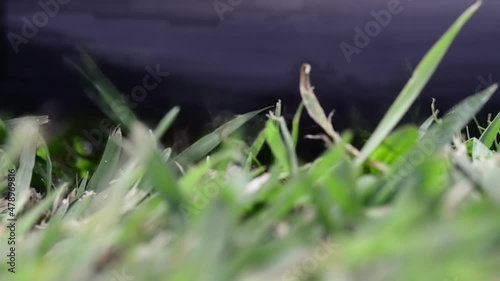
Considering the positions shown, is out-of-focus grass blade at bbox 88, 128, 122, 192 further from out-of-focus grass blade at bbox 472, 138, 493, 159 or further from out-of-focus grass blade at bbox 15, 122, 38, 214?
out-of-focus grass blade at bbox 472, 138, 493, 159

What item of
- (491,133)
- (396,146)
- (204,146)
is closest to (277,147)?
(396,146)

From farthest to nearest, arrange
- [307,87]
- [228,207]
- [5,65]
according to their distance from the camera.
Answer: [5,65]
[307,87]
[228,207]

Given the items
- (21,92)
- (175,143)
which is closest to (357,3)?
(175,143)

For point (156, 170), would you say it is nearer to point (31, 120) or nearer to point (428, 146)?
point (428, 146)

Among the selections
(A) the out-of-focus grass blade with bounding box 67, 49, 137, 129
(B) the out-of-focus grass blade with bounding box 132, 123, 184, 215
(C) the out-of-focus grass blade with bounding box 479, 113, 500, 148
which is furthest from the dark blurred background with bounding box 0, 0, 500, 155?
(B) the out-of-focus grass blade with bounding box 132, 123, 184, 215

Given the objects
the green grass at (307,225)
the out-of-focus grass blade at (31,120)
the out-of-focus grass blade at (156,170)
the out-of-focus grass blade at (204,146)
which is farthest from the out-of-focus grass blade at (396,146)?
the out-of-focus grass blade at (31,120)

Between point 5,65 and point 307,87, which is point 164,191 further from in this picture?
point 5,65

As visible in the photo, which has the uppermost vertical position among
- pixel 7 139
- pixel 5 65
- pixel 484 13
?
pixel 5 65
